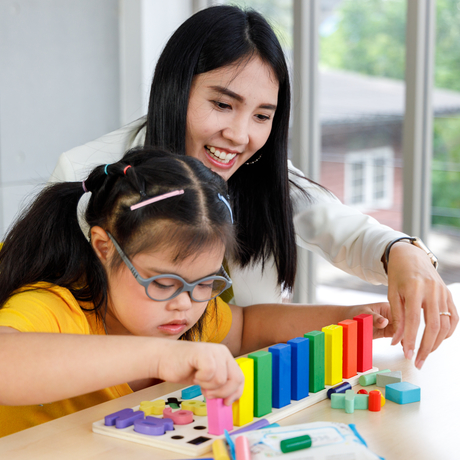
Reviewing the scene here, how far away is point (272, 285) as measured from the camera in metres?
1.53

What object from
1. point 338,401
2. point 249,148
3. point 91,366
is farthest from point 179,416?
point 249,148

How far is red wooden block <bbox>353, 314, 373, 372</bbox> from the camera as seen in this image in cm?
104

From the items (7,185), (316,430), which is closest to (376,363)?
(316,430)

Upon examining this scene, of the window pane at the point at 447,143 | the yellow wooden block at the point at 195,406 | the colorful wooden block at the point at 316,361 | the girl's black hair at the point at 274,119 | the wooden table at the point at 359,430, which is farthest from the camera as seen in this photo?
the window pane at the point at 447,143

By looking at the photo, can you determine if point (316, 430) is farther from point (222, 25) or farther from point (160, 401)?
point (222, 25)

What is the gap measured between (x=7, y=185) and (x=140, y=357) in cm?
198

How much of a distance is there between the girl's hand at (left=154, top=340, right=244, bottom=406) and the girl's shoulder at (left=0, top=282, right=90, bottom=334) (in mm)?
228

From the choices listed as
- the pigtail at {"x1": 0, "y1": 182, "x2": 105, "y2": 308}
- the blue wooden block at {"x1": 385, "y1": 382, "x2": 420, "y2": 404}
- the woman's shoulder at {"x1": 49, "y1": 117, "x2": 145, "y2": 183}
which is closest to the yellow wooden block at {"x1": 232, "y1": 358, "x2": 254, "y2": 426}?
the blue wooden block at {"x1": 385, "y1": 382, "x2": 420, "y2": 404}

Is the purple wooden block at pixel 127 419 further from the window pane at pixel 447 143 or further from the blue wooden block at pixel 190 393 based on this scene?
the window pane at pixel 447 143

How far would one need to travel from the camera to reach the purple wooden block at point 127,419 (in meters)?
0.78

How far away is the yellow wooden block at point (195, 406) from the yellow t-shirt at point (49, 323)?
194 mm

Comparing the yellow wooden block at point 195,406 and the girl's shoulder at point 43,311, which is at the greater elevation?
the girl's shoulder at point 43,311

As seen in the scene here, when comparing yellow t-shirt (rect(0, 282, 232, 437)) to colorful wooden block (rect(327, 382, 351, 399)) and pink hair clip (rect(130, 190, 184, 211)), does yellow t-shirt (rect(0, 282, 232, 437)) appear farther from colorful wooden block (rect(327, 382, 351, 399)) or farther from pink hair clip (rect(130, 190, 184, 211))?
colorful wooden block (rect(327, 382, 351, 399))

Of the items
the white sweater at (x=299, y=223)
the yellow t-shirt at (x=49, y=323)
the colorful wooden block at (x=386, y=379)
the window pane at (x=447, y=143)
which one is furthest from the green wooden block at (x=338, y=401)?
the window pane at (x=447, y=143)
